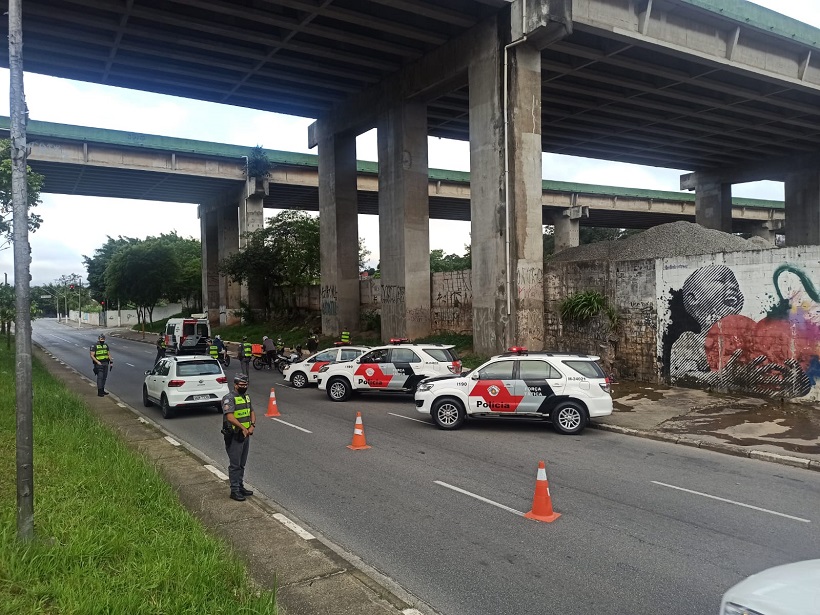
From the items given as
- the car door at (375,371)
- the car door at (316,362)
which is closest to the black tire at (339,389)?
the car door at (375,371)

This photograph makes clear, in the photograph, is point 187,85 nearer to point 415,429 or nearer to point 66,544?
point 415,429

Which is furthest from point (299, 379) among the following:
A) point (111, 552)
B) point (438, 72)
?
point (111, 552)

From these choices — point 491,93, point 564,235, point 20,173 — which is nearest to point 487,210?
point 491,93

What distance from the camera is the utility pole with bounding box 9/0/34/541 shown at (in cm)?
559

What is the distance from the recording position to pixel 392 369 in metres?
16.7

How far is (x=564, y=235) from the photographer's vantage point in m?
61.9

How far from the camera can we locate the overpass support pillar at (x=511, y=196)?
21.2 metres

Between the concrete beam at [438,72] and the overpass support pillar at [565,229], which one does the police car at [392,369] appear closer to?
the concrete beam at [438,72]

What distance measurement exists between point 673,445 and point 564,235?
172 feet

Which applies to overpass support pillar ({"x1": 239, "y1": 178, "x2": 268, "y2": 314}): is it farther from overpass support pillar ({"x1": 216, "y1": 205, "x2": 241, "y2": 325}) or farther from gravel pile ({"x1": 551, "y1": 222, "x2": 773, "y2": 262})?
gravel pile ({"x1": 551, "y1": 222, "x2": 773, "y2": 262})

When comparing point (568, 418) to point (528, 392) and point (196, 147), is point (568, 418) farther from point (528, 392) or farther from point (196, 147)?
point (196, 147)

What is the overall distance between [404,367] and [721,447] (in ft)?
27.0

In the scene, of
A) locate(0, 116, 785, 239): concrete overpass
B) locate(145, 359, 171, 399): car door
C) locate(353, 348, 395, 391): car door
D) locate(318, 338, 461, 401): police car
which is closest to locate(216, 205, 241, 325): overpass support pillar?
locate(0, 116, 785, 239): concrete overpass

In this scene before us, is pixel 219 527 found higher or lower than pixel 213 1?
lower
